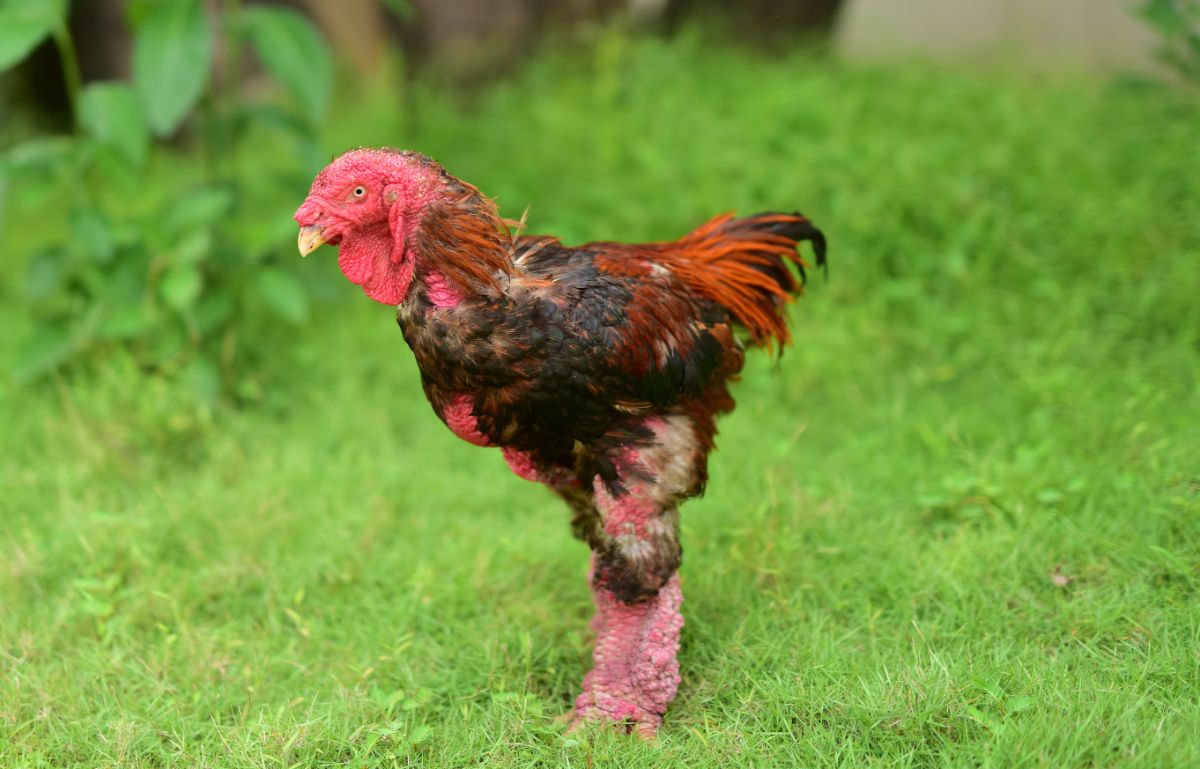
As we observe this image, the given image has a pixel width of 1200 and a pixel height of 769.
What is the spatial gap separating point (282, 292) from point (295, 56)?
0.98 metres

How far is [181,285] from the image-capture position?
14.3 feet

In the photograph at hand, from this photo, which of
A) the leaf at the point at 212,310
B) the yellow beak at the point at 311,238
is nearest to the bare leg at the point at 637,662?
the yellow beak at the point at 311,238

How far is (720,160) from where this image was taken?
223 inches

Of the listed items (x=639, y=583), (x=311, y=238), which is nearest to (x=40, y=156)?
(x=311, y=238)

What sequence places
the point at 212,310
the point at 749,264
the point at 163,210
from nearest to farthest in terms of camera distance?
1. the point at 749,264
2. the point at 212,310
3. the point at 163,210

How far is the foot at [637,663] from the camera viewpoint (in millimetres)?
2900

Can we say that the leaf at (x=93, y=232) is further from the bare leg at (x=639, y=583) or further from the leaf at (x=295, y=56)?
the bare leg at (x=639, y=583)

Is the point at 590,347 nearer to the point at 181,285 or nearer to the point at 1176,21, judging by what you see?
the point at 181,285

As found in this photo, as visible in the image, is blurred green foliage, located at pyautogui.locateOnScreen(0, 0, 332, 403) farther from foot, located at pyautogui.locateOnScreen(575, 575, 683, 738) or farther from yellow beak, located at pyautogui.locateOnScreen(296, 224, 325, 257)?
foot, located at pyautogui.locateOnScreen(575, 575, 683, 738)

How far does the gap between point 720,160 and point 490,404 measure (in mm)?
3410

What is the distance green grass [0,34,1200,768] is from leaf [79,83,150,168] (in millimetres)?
949

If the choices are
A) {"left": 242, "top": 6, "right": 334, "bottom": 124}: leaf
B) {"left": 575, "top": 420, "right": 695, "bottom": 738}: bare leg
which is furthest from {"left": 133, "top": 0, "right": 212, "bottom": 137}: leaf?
{"left": 575, "top": 420, "right": 695, "bottom": 738}: bare leg

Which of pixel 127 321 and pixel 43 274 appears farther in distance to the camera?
pixel 43 274

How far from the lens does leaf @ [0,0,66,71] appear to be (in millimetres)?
4098
